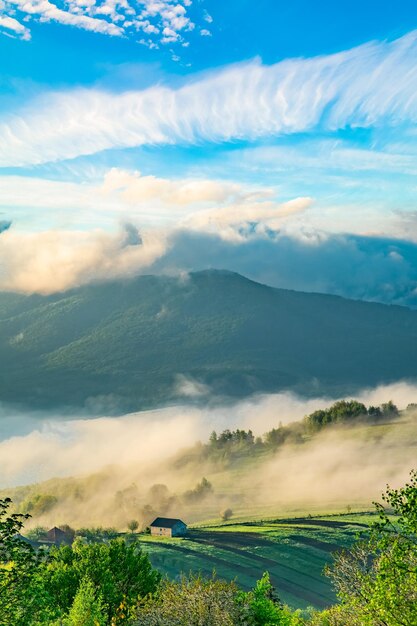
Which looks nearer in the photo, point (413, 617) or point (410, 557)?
point (413, 617)

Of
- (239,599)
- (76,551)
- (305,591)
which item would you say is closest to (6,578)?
(239,599)

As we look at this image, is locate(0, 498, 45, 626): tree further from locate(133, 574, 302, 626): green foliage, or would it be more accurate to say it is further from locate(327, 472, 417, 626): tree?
locate(327, 472, 417, 626): tree

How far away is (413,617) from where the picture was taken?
163 ft

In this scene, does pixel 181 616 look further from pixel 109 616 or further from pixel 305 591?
pixel 305 591

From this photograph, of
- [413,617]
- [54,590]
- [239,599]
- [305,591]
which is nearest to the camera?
[413,617]

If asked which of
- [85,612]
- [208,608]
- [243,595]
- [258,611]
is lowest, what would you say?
[85,612]

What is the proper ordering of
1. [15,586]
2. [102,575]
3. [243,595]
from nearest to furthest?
[15,586]
[243,595]
[102,575]

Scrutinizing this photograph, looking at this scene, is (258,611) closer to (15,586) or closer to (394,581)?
(394,581)

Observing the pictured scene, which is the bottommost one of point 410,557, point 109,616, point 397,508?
point 109,616

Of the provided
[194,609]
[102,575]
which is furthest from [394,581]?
[102,575]

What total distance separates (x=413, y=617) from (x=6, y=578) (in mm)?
32634

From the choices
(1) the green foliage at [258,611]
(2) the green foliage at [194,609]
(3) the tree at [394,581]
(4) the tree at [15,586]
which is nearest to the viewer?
(3) the tree at [394,581]

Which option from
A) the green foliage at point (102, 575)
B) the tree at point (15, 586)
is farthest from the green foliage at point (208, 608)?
the green foliage at point (102, 575)

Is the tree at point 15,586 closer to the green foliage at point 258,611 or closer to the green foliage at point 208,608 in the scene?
the green foliage at point 208,608
